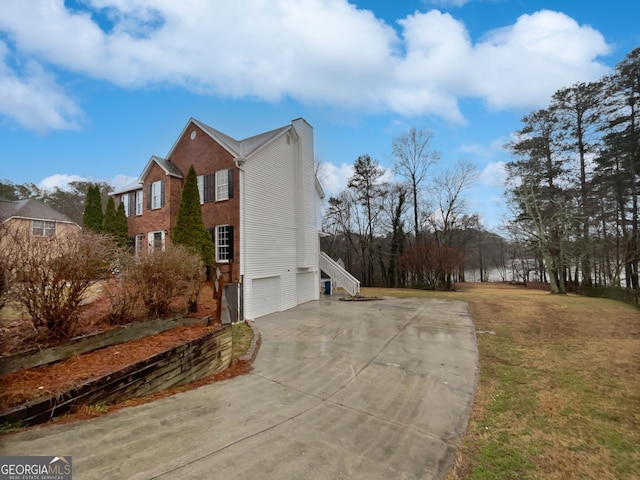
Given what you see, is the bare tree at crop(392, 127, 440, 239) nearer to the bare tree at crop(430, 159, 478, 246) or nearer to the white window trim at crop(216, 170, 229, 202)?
the bare tree at crop(430, 159, 478, 246)

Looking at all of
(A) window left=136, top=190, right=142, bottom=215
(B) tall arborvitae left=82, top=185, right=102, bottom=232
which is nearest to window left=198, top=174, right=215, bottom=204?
(A) window left=136, top=190, right=142, bottom=215

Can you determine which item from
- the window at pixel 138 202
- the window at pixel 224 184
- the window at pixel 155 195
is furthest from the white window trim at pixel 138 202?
the window at pixel 224 184

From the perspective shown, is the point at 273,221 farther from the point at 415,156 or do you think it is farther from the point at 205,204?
the point at 415,156

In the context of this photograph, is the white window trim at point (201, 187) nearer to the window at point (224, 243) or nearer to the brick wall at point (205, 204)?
the brick wall at point (205, 204)

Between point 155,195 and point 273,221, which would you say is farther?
point 155,195

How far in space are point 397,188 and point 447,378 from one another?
26.8 m

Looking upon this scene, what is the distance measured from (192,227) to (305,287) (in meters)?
6.60

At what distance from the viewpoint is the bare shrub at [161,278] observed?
6094 mm

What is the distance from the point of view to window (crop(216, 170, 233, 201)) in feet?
41.4

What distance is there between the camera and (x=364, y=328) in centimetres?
991

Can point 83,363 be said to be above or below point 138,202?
below

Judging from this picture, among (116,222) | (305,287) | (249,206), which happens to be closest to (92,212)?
(116,222)

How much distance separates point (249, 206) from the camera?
39.2ft

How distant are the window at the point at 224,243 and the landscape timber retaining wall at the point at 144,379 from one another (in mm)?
5901
